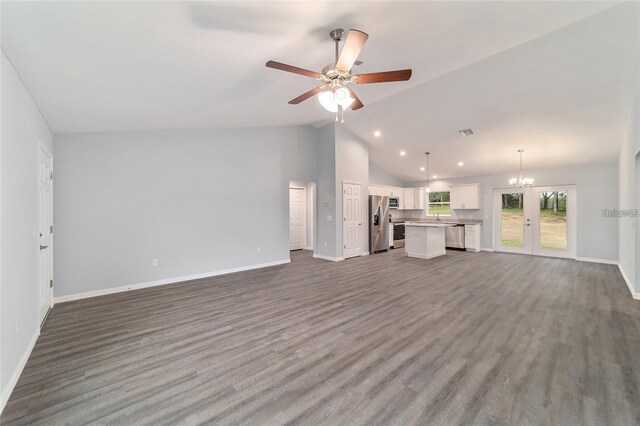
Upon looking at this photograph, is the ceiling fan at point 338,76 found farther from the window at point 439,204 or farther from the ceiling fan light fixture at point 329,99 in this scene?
the window at point 439,204

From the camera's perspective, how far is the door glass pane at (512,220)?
8008mm

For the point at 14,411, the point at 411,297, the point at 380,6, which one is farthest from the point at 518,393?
the point at 14,411

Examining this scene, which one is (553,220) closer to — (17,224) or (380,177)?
(380,177)

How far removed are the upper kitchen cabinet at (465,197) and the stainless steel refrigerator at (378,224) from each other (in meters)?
2.61

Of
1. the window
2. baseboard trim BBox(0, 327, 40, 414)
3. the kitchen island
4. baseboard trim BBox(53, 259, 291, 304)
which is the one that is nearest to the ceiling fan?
baseboard trim BBox(0, 327, 40, 414)

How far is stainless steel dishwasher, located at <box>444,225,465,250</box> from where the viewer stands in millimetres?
8617

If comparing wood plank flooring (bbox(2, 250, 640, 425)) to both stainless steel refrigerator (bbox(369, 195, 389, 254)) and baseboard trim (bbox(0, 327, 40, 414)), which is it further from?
stainless steel refrigerator (bbox(369, 195, 389, 254))

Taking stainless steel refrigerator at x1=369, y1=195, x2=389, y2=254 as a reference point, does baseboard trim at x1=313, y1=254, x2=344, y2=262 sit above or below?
below

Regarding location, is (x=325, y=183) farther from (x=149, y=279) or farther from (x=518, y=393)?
(x=518, y=393)

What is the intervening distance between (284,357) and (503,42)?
432cm

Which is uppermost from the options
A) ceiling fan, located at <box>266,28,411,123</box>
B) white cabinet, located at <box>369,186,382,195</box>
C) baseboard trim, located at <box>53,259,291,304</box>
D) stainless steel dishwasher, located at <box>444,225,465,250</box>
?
ceiling fan, located at <box>266,28,411,123</box>

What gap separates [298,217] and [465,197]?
5.47 metres

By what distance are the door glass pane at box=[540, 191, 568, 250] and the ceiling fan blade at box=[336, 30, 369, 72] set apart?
802 centimetres

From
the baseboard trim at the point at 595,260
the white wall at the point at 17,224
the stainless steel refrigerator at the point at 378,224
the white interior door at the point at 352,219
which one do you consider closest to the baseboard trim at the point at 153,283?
the white wall at the point at 17,224
